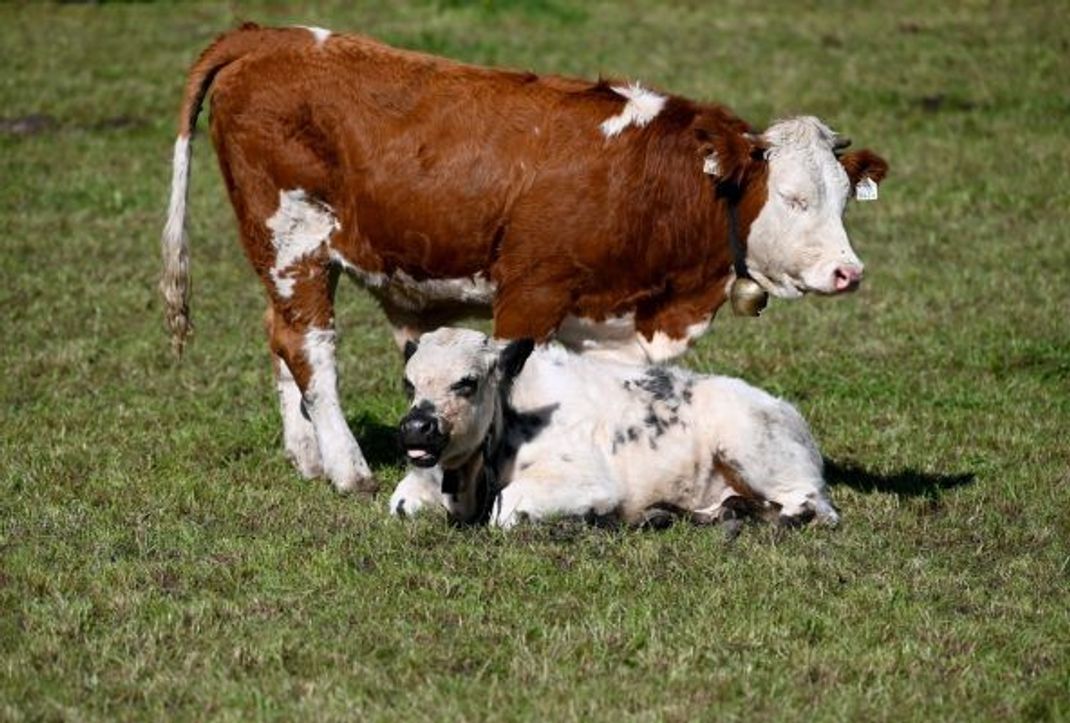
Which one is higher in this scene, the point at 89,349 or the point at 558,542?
the point at 558,542

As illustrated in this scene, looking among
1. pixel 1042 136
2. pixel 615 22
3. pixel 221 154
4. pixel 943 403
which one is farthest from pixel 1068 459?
pixel 615 22

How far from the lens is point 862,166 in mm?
9500

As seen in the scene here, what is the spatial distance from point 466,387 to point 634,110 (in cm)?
185

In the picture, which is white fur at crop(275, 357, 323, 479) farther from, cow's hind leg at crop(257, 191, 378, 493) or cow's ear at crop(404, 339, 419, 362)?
cow's ear at crop(404, 339, 419, 362)

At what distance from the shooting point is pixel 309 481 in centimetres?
973

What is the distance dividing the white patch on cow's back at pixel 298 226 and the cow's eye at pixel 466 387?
1.69m

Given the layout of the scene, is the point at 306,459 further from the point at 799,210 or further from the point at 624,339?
the point at 799,210

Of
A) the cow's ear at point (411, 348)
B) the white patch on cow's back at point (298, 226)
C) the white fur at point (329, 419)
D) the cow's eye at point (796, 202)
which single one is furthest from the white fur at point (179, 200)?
the cow's eye at point (796, 202)

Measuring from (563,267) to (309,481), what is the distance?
167 cm

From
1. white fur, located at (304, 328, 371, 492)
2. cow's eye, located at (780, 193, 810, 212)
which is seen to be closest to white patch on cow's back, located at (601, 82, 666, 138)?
cow's eye, located at (780, 193, 810, 212)

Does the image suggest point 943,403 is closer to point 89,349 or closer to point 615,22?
point 89,349

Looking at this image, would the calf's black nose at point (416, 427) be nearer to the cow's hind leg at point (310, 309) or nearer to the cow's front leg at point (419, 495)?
the cow's front leg at point (419, 495)

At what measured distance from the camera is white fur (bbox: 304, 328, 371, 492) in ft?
31.2

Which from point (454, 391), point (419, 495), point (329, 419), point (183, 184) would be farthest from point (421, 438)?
point (183, 184)
